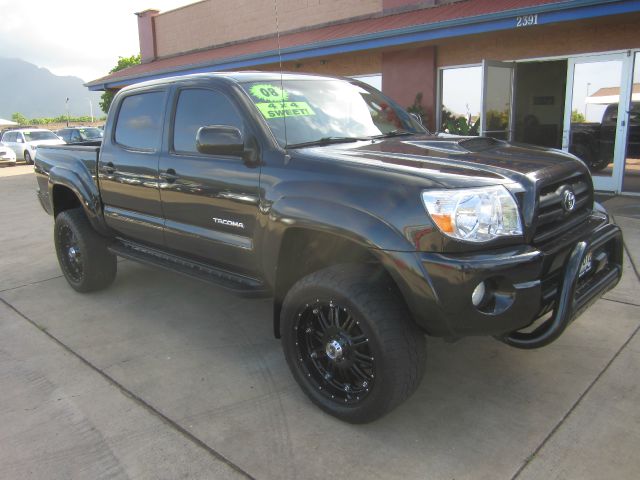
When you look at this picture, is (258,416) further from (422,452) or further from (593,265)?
(593,265)

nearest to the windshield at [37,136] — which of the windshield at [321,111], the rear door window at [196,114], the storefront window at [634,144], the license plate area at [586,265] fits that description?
A: the storefront window at [634,144]

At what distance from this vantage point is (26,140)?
23453 mm

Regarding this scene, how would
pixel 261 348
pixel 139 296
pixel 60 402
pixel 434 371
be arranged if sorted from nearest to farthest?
pixel 60 402
pixel 434 371
pixel 261 348
pixel 139 296

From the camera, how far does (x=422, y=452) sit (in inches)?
104

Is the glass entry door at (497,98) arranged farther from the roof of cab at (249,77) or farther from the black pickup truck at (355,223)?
the roof of cab at (249,77)

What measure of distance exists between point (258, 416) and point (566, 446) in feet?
5.24

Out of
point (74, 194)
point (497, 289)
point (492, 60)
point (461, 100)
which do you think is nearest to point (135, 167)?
point (74, 194)

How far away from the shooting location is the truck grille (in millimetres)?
2744

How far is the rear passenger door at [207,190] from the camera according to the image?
332 centimetres

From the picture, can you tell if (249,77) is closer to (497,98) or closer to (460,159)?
(460,159)

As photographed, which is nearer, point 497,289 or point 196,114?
point 497,289

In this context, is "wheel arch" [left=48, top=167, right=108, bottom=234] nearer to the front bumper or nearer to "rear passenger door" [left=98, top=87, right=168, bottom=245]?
"rear passenger door" [left=98, top=87, right=168, bottom=245]

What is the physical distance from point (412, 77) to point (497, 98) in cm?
224

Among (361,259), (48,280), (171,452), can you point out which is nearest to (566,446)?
(361,259)
